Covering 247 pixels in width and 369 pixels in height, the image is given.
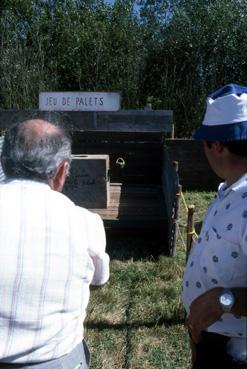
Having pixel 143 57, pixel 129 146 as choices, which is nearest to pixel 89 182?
pixel 129 146

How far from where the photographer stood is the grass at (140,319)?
11.3 feet

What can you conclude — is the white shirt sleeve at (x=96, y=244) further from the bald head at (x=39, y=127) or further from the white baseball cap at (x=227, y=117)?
the white baseball cap at (x=227, y=117)

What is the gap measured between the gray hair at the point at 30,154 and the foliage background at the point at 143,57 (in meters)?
8.77

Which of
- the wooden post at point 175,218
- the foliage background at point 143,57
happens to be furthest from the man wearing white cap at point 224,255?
the foliage background at point 143,57

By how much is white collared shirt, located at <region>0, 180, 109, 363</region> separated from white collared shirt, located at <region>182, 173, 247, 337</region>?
1.24 feet

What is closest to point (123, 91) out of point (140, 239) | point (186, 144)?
point (186, 144)

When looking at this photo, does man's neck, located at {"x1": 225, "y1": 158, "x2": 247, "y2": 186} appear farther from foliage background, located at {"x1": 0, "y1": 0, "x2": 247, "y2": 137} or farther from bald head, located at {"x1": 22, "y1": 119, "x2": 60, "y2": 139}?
foliage background, located at {"x1": 0, "y1": 0, "x2": 247, "y2": 137}

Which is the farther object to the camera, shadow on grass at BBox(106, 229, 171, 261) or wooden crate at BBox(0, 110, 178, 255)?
wooden crate at BBox(0, 110, 178, 255)

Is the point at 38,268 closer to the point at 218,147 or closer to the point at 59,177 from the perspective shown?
the point at 59,177

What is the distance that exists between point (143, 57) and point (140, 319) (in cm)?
786

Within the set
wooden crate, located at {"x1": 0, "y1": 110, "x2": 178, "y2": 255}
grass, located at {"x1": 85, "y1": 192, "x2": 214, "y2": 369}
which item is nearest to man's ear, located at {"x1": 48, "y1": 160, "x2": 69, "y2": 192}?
grass, located at {"x1": 85, "y1": 192, "x2": 214, "y2": 369}

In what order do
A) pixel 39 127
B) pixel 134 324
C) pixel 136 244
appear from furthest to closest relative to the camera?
pixel 136 244
pixel 134 324
pixel 39 127

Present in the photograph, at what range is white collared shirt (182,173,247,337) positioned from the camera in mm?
1581

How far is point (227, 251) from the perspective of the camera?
1608 millimetres
